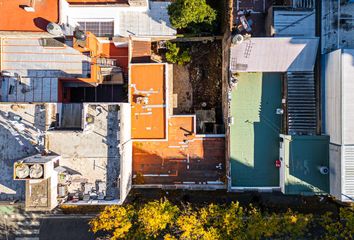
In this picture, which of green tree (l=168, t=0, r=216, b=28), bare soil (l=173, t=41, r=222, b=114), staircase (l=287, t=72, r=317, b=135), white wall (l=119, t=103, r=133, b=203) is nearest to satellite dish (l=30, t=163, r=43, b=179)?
white wall (l=119, t=103, r=133, b=203)

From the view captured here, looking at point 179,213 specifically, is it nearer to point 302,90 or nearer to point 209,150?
point 209,150

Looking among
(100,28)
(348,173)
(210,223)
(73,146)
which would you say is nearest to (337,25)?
(348,173)

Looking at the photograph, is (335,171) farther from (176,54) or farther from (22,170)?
(22,170)

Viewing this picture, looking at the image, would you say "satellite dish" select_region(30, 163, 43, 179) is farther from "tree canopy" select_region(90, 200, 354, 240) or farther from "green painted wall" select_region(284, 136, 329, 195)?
"green painted wall" select_region(284, 136, 329, 195)

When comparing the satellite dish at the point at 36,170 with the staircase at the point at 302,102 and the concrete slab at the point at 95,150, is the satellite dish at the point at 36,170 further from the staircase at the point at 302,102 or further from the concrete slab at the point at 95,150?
the staircase at the point at 302,102

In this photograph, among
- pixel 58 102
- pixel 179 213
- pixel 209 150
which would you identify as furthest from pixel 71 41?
pixel 179 213
